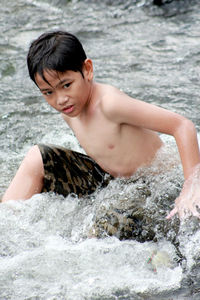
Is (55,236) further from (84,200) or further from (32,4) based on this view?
(32,4)

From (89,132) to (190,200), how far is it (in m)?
0.80

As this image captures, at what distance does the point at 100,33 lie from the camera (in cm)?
721

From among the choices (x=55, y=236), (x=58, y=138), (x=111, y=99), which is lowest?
(x=58, y=138)

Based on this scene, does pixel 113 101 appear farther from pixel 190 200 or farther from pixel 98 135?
pixel 190 200

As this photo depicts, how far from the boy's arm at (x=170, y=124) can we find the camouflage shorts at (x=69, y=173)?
Result: 0.46m

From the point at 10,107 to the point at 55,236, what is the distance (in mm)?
2448

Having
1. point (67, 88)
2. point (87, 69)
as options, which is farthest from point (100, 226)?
point (87, 69)

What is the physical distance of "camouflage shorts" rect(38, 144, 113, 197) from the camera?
3568 mm

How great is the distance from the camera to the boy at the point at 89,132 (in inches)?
126

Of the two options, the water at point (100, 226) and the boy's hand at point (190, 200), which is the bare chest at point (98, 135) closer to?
the water at point (100, 226)

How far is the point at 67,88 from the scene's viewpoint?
10.6 feet

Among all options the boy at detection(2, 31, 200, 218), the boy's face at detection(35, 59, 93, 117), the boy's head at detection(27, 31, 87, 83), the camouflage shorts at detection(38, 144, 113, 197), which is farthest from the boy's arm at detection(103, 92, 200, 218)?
the camouflage shorts at detection(38, 144, 113, 197)

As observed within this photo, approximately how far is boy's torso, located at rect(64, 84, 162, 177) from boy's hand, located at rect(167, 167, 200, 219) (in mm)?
445

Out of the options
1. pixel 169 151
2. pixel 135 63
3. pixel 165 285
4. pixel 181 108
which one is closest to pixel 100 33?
pixel 135 63
